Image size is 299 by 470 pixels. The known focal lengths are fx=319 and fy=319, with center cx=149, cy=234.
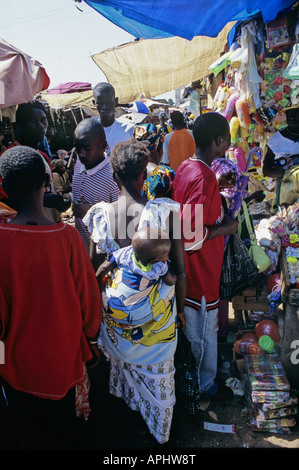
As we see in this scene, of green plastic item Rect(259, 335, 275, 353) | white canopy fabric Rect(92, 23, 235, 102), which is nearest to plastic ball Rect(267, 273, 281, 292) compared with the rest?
green plastic item Rect(259, 335, 275, 353)

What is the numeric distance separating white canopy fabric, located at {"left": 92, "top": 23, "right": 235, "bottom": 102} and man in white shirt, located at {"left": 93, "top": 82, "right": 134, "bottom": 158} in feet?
12.1

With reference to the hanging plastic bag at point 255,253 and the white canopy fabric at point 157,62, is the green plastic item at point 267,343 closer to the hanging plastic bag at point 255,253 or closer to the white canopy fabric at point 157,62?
the hanging plastic bag at point 255,253

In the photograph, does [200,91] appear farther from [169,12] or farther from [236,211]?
[236,211]

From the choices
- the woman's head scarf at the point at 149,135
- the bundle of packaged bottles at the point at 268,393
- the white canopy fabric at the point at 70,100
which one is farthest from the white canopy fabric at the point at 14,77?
the white canopy fabric at the point at 70,100

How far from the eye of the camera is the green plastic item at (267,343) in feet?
8.46

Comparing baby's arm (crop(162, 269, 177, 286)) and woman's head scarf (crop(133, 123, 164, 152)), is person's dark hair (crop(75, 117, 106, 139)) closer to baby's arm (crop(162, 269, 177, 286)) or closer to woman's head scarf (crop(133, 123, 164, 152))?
woman's head scarf (crop(133, 123, 164, 152))

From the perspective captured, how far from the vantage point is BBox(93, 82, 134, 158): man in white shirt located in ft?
11.3

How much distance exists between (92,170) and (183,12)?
1909 millimetres

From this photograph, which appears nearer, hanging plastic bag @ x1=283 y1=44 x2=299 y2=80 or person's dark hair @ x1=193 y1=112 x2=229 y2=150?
person's dark hair @ x1=193 y1=112 x2=229 y2=150

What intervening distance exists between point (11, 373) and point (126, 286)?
2.45ft

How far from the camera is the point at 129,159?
1.77m

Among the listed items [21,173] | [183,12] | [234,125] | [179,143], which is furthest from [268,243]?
[179,143]

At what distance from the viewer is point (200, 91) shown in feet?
35.3

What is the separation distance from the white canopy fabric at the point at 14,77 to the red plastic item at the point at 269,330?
2995 millimetres
